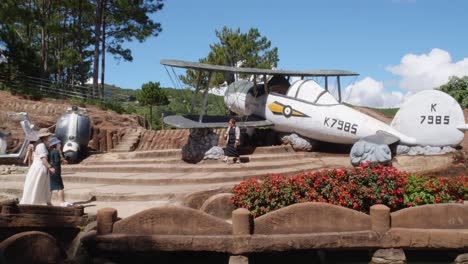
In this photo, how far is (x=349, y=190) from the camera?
305 inches

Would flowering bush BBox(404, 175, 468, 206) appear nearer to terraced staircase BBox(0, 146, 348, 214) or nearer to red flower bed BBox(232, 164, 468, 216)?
red flower bed BBox(232, 164, 468, 216)

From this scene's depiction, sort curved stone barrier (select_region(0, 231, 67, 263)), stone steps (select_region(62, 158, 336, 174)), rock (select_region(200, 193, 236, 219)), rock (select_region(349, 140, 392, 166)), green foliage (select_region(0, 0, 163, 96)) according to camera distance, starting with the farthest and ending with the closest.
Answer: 1. green foliage (select_region(0, 0, 163, 96))
2. stone steps (select_region(62, 158, 336, 174))
3. rock (select_region(349, 140, 392, 166))
4. rock (select_region(200, 193, 236, 219))
5. curved stone barrier (select_region(0, 231, 67, 263))

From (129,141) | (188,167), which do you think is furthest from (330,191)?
(129,141)

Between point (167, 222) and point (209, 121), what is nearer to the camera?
point (167, 222)

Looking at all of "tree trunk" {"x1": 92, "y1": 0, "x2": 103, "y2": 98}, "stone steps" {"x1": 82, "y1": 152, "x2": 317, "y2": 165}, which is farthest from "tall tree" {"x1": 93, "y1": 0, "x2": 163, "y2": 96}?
"stone steps" {"x1": 82, "y1": 152, "x2": 317, "y2": 165}

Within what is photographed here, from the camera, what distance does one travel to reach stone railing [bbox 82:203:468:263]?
6648mm

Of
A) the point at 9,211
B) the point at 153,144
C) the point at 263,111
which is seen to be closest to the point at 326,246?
the point at 9,211

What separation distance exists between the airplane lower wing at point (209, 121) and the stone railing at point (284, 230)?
246 inches

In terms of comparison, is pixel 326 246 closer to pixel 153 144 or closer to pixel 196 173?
pixel 196 173

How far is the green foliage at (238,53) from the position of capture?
2975 cm

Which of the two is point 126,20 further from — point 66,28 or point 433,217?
point 433,217

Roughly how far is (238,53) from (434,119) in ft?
65.9

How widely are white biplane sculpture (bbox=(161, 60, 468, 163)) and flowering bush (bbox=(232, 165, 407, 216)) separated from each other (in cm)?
347

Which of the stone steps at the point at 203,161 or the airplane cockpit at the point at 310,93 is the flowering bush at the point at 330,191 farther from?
the airplane cockpit at the point at 310,93
